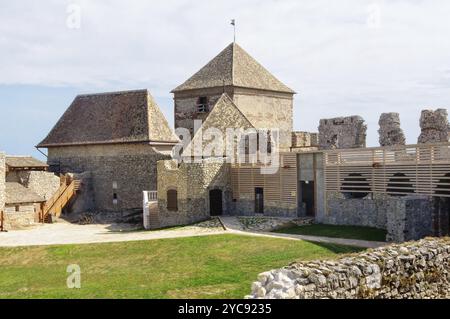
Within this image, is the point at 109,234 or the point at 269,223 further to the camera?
the point at 109,234

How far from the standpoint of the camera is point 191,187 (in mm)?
32781

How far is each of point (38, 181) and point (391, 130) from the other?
24095mm

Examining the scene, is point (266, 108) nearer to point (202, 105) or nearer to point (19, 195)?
point (202, 105)

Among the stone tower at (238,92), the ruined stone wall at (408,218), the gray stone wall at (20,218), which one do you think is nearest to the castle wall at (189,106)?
the stone tower at (238,92)

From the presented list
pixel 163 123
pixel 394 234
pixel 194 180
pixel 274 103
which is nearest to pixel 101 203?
pixel 163 123

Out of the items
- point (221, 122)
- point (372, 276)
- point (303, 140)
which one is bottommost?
point (372, 276)

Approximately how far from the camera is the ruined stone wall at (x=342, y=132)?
33.5 meters

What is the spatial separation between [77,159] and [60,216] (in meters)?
5.88

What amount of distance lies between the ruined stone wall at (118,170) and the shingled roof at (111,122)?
0.72 m

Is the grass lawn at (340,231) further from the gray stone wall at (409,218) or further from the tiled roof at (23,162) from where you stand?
the tiled roof at (23,162)

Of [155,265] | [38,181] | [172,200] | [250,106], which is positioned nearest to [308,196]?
[172,200]

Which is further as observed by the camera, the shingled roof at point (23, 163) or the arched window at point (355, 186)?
the shingled roof at point (23, 163)

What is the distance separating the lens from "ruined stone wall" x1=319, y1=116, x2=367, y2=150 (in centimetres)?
3350
